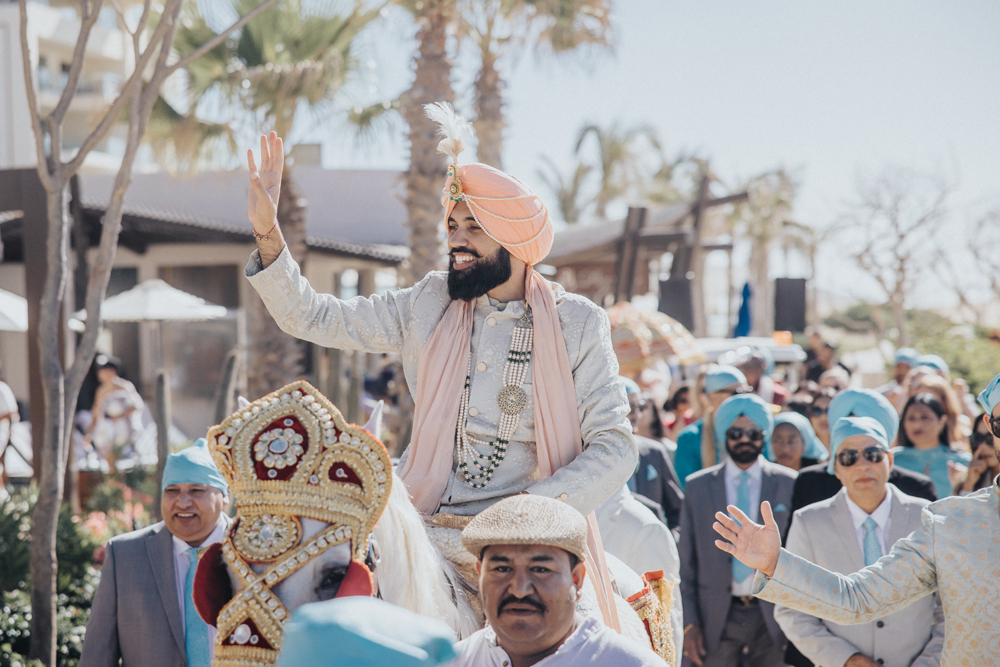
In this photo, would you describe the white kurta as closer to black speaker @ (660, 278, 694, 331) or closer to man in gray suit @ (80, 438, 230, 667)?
man in gray suit @ (80, 438, 230, 667)

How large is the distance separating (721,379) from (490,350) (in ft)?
15.2

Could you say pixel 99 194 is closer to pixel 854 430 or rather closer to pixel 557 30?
pixel 557 30

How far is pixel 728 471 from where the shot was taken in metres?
5.91

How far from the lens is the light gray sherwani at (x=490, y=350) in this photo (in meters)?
Answer: 3.05

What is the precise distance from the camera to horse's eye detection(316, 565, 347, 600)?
85.5 inches

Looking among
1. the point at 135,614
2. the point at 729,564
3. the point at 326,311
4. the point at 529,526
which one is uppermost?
the point at 326,311

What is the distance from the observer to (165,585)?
4102 millimetres

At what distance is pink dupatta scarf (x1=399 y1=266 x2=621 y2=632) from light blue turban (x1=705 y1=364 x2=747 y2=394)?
4.46 metres

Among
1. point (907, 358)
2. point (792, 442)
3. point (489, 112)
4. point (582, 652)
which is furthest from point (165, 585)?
point (489, 112)

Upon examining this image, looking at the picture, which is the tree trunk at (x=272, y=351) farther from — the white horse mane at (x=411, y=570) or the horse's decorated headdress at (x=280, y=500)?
the horse's decorated headdress at (x=280, y=500)

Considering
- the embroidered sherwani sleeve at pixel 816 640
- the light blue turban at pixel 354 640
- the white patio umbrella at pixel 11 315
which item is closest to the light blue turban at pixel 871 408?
the embroidered sherwani sleeve at pixel 816 640

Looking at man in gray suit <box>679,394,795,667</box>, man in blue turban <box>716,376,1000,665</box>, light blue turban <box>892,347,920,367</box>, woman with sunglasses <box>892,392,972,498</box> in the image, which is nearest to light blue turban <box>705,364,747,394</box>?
woman with sunglasses <box>892,392,972,498</box>

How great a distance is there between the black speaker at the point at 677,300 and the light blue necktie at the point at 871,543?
12.0m

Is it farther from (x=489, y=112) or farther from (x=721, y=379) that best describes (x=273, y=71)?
(x=721, y=379)
